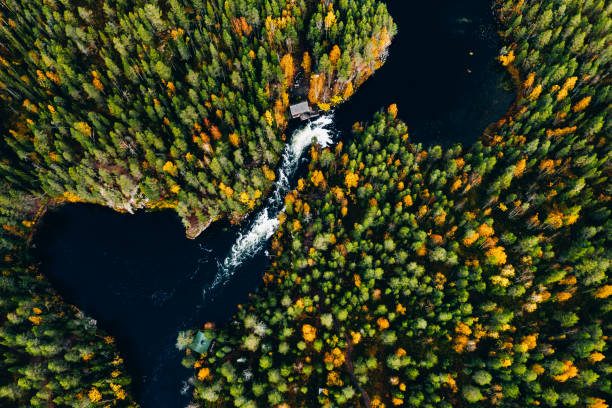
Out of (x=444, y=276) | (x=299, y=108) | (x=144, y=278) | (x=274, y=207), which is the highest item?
(x=299, y=108)

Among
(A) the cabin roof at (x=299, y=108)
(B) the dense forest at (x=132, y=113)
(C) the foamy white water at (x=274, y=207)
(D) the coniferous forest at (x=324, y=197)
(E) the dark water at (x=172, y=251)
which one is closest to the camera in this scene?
(D) the coniferous forest at (x=324, y=197)

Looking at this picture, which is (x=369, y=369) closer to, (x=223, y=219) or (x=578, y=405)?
(x=578, y=405)

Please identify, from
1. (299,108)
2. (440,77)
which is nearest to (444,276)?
(299,108)

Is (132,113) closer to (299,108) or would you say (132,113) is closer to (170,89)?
(170,89)

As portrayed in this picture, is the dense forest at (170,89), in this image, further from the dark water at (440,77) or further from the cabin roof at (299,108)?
the dark water at (440,77)

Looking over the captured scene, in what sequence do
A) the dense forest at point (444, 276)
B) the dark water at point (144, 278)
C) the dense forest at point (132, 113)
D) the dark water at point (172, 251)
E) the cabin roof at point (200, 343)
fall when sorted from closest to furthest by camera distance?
the dense forest at point (444, 276) < the dense forest at point (132, 113) < the cabin roof at point (200, 343) < the dark water at point (144, 278) < the dark water at point (172, 251)

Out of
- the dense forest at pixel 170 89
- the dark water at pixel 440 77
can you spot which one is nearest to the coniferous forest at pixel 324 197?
the dense forest at pixel 170 89
